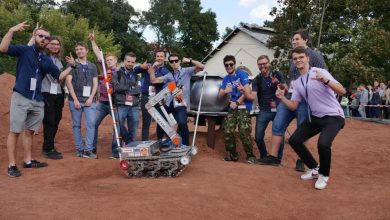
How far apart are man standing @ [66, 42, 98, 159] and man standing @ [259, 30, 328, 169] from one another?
122 inches

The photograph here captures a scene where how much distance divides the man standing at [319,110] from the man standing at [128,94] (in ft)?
10.1

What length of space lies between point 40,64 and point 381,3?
26.3 metres

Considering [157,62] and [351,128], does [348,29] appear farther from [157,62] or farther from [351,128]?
[157,62]

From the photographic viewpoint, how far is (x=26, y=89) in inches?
257

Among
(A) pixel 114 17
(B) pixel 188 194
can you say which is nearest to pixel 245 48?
(A) pixel 114 17

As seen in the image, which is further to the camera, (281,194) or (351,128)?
(351,128)

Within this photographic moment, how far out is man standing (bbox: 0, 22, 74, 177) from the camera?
6426 mm

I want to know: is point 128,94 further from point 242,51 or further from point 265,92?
point 242,51

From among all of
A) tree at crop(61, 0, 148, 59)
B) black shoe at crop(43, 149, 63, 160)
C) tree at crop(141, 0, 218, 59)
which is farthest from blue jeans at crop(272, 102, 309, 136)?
tree at crop(141, 0, 218, 59)

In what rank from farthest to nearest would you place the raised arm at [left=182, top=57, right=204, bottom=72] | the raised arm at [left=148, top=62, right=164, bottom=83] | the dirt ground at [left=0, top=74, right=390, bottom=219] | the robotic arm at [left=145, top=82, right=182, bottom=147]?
the raised arm at [left=148, top=62, right=164, bottom=83] < the raised arm at [left=182, top=57, right=204, bottom=72] < the robotic arm at [left=145, top=82, right=182, bottom=147] < the dirt ground at [left=0, top=74, right=390, bottom=219]

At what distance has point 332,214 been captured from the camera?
4730 mm

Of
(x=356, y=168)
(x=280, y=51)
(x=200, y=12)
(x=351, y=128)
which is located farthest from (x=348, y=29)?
(x=200, y=12)

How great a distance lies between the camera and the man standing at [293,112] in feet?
21.2

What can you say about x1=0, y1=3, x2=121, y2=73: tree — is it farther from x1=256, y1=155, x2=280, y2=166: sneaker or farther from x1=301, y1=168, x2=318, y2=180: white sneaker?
x1=301, y1=168, x2=318, y2=180: white sneaker
